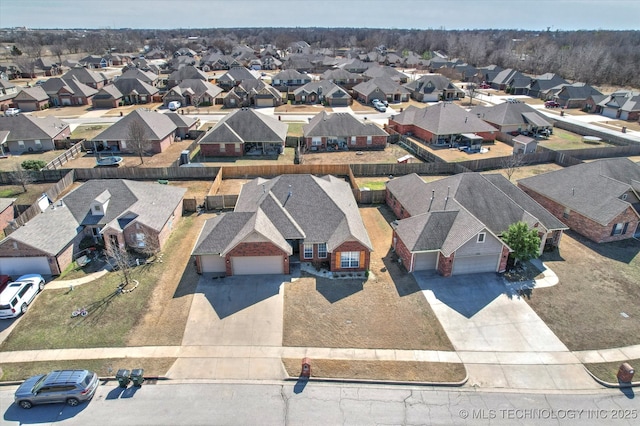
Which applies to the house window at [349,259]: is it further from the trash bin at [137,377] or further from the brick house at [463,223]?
the trash bin at [137,377]

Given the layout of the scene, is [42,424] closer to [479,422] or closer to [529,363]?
[479,422]

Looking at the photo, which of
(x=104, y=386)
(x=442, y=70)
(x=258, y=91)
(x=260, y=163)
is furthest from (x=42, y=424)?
(x=442, y=70)

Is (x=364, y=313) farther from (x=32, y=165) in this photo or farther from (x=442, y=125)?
(x=32, y=165)

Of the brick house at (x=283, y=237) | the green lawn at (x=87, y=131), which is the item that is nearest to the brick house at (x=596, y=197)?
the brick house at (x=283, y=237)

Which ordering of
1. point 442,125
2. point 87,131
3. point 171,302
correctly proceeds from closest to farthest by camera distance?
point 171,302 < point 442,125 < point 87,131

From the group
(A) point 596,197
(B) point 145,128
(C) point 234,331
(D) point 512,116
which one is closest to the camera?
(C) point 234,331

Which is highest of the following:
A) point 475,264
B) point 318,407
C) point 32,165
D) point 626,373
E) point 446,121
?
point 446,121

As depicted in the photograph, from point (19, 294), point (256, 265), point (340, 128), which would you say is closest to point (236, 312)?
point (256, 265)

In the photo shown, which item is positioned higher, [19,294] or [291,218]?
[291,218]
